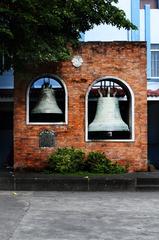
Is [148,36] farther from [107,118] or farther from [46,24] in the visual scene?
[46,24]

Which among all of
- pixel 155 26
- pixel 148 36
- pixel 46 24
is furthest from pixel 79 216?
pixel 155 26

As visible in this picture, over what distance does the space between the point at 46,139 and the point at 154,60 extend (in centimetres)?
981

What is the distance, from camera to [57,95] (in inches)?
655

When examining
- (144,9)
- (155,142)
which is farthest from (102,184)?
(144,9)

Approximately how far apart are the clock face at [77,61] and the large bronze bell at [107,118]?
1.24m

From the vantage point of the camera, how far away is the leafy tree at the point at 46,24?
13219 millimetres

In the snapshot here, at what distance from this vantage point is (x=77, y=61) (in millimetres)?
16234

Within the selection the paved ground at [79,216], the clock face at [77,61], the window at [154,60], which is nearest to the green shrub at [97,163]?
the paved ground at [79,216]

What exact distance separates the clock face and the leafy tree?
1.95 ft

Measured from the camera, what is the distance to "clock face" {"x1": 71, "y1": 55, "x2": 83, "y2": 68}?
638 inches

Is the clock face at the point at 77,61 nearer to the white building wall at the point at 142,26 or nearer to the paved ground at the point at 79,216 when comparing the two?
the paved ground at the point at 79,216

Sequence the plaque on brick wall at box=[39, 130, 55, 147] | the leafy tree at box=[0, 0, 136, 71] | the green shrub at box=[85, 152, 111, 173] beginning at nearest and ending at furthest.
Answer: the leafy tree at box=[0, 0, 136, 71] < the green shrub at box=[85, 152, 111, 173] < the plaque on brick wall at box=[39, 130, 55, 147]

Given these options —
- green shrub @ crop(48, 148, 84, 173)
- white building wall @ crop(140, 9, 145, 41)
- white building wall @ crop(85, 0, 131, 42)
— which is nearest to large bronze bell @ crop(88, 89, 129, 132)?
green shrub @ crop(48, 148, 84, 173)

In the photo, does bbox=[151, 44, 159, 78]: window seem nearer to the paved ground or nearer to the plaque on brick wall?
the plaque on brick wall
